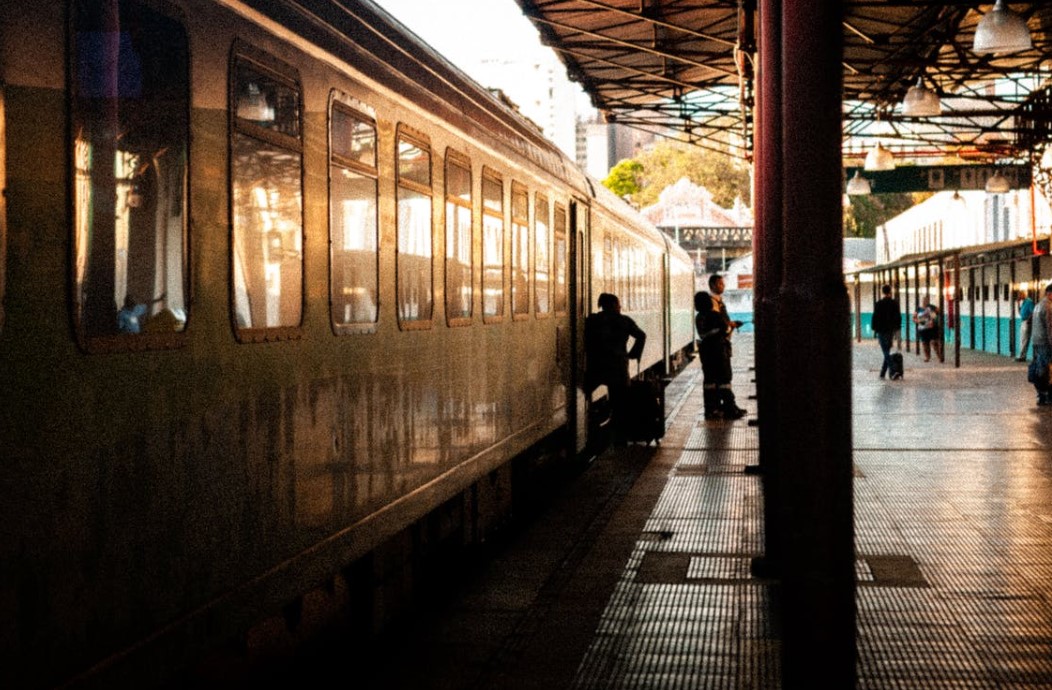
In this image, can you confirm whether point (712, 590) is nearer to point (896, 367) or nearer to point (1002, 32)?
point (1002, 32)

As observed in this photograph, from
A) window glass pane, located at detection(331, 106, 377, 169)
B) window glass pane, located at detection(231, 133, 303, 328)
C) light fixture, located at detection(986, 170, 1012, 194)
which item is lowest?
window glass pane, located at detection(231, 133, 303, 328)

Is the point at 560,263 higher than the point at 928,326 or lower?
higher

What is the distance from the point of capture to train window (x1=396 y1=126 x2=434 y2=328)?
7117 millimetres

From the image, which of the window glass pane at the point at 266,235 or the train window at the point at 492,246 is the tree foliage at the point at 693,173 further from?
the window glass pane at the point at 266,235

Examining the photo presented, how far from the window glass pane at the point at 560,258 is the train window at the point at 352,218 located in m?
6.01

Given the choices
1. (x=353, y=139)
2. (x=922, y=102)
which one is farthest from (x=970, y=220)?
(x=353, y=139)

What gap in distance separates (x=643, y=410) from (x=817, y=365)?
1116 cm

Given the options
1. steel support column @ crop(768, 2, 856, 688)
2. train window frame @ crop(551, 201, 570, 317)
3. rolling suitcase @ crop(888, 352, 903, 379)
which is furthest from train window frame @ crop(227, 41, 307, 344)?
rolling suitcase @ crop(888, 352, 903, 379)

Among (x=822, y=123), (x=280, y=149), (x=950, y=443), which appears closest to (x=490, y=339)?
(x=280, y=149)

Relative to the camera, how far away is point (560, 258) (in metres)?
12.9

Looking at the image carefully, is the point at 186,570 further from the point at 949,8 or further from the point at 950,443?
the point at 949,8

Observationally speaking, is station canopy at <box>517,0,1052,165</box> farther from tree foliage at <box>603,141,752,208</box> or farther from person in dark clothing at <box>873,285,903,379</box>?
tree foliage at <box>603,141,752,208</box>

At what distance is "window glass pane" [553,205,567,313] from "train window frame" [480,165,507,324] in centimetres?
252

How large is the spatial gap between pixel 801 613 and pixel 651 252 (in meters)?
20.7
